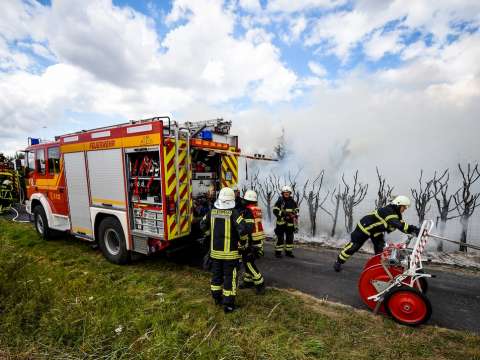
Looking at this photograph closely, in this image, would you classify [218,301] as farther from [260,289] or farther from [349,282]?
[349,282]

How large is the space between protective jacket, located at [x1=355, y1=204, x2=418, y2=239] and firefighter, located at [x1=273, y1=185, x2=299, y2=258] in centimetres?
170

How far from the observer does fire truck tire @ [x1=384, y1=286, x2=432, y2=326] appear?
314 centimetres

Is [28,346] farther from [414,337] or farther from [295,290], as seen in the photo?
[414,337]

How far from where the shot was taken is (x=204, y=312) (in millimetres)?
3453

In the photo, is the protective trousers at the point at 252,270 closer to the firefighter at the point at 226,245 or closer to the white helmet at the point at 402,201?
the firefighter at the point at 226,245

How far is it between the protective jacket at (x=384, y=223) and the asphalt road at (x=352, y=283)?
987mm

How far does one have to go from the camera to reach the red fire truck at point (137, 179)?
14.8 ft

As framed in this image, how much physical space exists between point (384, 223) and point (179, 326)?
3.33 meters

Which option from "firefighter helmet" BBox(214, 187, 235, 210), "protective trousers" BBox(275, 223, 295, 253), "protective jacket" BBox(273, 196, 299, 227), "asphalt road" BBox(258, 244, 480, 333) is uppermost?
"firefighter helmet" BBox(214, 187, 235, 210)

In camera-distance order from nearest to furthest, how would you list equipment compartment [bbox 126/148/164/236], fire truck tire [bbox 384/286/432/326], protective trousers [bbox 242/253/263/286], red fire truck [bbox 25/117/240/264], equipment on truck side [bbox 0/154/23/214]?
fire truck tire [bbox 384/286/432/326] < protective trousers [bbox 242/253/263/286] < red fire truck [bbox 25/117/240/264] < equipment compartment [bbox 126/148/164/236] < equipment on truck side [bbox 0/154/23/214]

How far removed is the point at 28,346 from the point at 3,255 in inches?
159

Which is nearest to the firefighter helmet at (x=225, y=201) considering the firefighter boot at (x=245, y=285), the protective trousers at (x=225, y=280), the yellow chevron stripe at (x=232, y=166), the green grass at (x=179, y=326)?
the protective trousers at (x=225, y=280)

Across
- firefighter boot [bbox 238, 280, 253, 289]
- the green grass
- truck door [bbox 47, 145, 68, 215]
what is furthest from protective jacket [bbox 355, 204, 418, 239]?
truck door [bbox 47, 145, 68, 215]

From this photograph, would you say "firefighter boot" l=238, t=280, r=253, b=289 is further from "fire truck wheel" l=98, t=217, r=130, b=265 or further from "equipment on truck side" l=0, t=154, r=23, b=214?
"equipment on truck side" l=0, t=154, r=23, b=214
